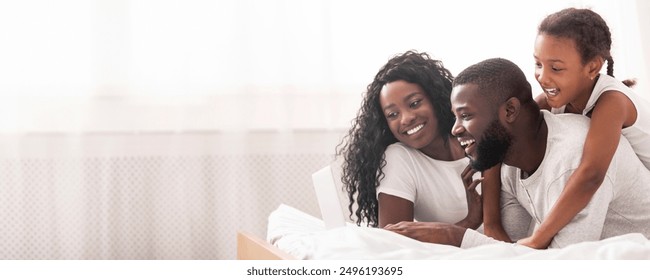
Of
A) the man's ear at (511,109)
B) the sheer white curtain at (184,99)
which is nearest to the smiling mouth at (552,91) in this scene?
the man's ear at (511,109)

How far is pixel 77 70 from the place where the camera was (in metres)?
2.37

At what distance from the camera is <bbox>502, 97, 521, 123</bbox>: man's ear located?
104 centimetres

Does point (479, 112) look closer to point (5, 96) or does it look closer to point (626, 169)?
point (626, 169)

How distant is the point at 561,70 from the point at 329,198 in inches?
18.6

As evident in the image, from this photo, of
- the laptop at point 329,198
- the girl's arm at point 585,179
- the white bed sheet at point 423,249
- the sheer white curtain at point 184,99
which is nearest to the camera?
the white bed sheet at point 423,249

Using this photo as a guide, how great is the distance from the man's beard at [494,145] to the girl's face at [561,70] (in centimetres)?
13

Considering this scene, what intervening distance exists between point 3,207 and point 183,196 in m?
0.61

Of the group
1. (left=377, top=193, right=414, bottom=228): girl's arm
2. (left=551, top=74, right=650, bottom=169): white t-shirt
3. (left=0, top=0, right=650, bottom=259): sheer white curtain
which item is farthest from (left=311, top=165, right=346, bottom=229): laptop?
(left=0, top=0, right=650, bottom=259): sheer white curtain

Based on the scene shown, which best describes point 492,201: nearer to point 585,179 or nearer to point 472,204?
point 472,204

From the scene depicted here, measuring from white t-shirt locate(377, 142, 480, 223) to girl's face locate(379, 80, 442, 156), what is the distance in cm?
4

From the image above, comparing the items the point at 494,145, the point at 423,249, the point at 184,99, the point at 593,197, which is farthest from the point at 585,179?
the point at 184,99

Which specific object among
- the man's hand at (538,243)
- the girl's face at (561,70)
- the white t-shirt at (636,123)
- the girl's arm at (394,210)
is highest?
the girl's face at (561,70)

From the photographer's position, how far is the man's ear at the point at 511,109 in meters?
1.04

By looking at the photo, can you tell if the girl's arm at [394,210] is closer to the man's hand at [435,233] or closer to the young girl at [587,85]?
the man's hand at [435,233]
